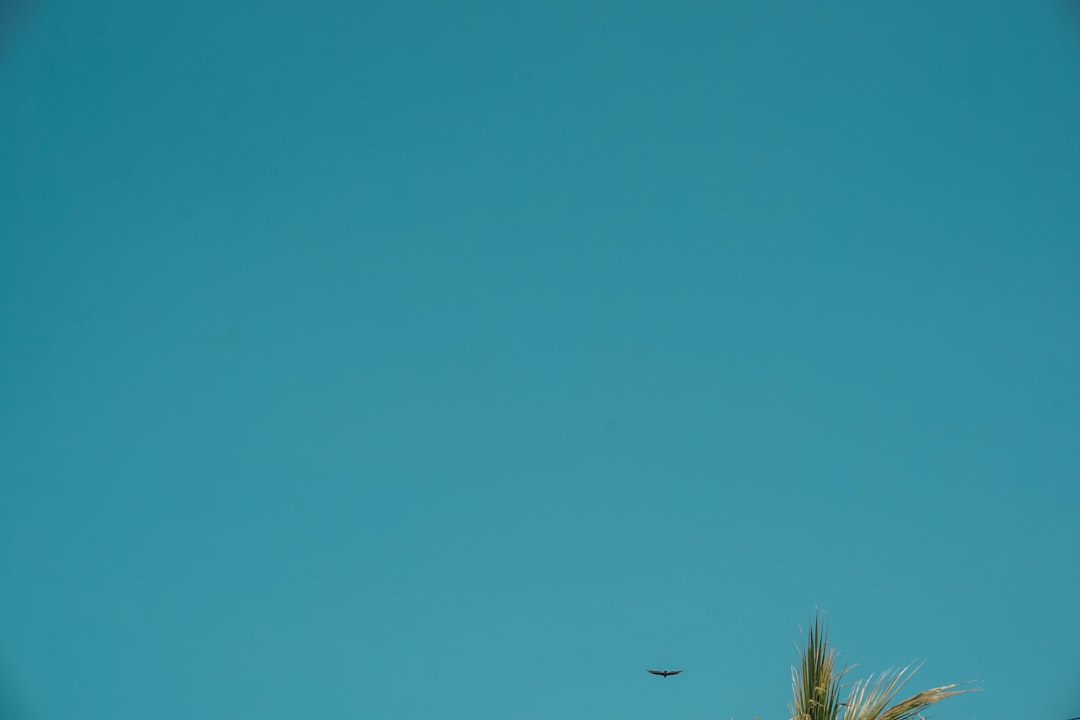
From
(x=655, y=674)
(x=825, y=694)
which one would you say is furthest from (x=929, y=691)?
(x=655, y=674)

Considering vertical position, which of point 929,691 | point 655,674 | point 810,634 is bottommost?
point 929,691

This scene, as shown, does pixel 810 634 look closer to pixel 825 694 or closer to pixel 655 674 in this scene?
pixel 825 694

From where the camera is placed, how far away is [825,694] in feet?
16.3

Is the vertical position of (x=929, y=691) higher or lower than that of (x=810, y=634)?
lower

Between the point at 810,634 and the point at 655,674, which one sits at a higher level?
the point at 655,674

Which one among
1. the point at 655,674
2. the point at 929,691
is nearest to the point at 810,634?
the point at 929,691

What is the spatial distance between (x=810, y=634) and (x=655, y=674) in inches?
266

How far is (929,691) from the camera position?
495 cm

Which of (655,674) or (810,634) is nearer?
(810,634)

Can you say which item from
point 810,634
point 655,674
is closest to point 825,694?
point 810,634

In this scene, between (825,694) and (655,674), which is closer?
(825,694)

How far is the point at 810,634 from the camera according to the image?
5.07 meters

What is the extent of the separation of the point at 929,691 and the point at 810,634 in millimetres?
700

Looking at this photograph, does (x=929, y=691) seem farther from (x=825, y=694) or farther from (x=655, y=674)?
(x=655, y=674)
